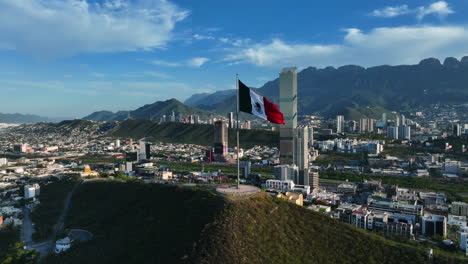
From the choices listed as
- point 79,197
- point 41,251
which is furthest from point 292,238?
point 79,197

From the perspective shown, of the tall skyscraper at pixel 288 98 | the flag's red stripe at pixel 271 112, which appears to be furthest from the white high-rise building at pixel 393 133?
the flag's red stripe at pixel 271 112

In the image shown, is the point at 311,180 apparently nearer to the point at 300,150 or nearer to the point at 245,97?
the point at 300,150

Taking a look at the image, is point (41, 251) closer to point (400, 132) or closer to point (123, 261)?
point (123, 261)

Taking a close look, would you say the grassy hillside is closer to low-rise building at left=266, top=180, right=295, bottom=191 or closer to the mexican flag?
low-rise building at left=266, top=180, right=295, bottom=191

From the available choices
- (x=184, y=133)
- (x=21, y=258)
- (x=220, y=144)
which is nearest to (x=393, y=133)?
(x=220, y=144)

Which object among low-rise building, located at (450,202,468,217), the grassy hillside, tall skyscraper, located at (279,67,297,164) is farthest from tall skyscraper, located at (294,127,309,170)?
the grassy hillside
